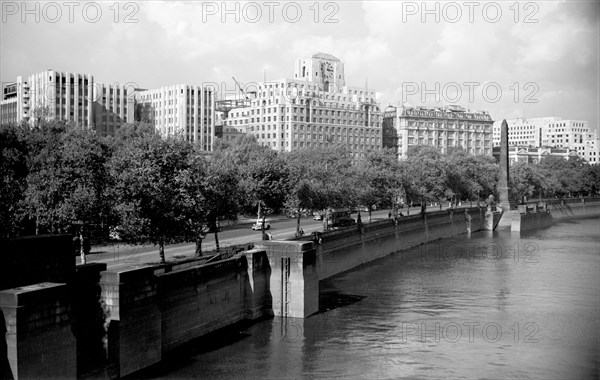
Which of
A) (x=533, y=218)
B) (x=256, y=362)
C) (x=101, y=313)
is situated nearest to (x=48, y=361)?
(x=101, y=313)

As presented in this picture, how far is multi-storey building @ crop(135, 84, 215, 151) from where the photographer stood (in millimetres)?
169125

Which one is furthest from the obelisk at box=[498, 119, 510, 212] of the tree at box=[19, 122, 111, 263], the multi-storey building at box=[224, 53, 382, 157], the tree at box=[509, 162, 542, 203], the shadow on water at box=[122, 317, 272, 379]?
the shadow on water at box=[122, 317, 272, 379]

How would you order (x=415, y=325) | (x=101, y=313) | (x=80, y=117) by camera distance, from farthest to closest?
(x=80, y=117)
(x=415, y=325)
(x=101, y=313)

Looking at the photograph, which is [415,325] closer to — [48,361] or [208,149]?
[48,361]

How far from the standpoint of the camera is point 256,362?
31.0 meters

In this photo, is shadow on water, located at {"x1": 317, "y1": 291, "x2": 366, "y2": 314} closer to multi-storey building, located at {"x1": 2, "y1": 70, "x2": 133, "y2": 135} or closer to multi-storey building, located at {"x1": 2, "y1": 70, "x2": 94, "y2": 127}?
multi-storey building, located at {"x1": 2, "y1": 70, "x2": 133, "y2": 135}

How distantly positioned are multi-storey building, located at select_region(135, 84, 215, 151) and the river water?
111689 mm

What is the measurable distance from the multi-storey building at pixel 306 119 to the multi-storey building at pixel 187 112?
28.5 ft

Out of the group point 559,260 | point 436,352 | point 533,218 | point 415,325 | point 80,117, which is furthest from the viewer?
point 80,117

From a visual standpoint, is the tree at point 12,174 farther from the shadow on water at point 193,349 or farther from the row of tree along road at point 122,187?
the shadow on water at point 193,349

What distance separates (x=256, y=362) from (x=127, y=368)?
554 cm

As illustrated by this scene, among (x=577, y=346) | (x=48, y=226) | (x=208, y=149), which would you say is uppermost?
(x=208, y=149)

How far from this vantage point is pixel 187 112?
16925 cm

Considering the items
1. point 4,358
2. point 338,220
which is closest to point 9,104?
point 338,220
